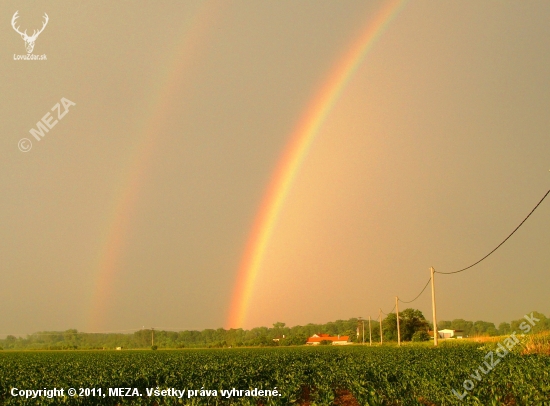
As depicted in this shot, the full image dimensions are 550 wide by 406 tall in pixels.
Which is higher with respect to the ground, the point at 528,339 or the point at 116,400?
the point at 528,339

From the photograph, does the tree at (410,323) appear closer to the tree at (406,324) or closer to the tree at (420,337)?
the tree at (406,324)

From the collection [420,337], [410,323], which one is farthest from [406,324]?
[420,337]

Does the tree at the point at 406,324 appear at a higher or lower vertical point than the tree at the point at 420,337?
higher

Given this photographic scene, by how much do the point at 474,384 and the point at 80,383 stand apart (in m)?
15.4

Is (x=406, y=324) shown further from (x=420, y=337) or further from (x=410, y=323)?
(x=420, y=337)

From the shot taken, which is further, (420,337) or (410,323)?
(410,323)

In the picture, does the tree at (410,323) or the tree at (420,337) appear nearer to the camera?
the tree at (420,337)

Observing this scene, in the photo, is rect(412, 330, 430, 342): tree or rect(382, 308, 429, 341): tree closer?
rect(412, 330, 430, 342): tree

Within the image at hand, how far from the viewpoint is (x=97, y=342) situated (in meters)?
197

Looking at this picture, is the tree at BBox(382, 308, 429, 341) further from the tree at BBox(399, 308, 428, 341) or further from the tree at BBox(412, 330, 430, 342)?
the tree at BBox(412, 330, 430, 342)

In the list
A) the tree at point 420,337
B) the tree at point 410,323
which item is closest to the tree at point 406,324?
the tree at point 410,323

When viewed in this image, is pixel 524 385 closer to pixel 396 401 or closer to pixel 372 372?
pixel 396 401

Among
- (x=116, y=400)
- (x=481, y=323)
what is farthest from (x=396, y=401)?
(x=481, y=323)

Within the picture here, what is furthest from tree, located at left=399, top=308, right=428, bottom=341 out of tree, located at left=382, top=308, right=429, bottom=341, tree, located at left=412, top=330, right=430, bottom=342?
tree, located at left=412, top=330, right=430, bottom=342
